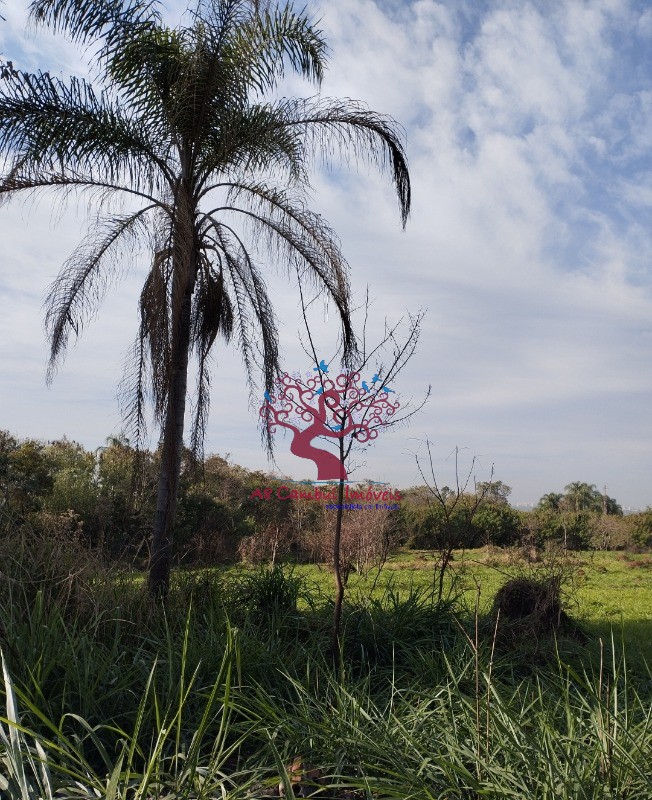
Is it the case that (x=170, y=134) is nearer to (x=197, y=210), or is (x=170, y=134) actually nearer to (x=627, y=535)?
(x=197, y=210)

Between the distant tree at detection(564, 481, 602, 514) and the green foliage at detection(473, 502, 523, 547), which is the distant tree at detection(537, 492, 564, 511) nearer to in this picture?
the distant tree at detection(564, 481, 602, 514)

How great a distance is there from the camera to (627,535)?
2889 centimetres

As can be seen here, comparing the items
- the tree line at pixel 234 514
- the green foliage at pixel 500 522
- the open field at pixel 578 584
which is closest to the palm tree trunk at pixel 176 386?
the open field at pixel 578 584

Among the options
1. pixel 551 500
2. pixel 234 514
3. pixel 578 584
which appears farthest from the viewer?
pixel 551 500

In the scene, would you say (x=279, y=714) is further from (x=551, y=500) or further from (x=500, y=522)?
(x=551, y=500)

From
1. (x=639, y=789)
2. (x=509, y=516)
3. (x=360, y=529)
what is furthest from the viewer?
(x=509, y=516)

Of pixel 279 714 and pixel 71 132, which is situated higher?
pixel 71 132

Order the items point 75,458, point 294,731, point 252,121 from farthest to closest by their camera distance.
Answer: point 75,458, point 252,121, point 294,731

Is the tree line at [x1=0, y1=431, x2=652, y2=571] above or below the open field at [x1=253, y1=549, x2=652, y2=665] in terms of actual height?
above

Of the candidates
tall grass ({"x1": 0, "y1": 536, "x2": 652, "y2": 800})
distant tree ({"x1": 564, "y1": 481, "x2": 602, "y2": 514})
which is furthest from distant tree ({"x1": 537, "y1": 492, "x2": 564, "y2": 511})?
tall grass ({"x1": 0, "y1": 536, "x2": 652, "y2": 800})

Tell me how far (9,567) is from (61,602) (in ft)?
1.77

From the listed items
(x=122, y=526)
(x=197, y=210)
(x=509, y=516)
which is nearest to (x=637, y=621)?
(x=197, y=210)

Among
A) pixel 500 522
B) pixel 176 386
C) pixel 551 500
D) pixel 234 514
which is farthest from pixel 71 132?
pixel 551 500

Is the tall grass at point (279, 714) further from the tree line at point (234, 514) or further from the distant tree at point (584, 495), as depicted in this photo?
the distant tree at point (584, 495)
